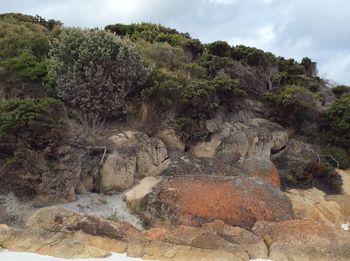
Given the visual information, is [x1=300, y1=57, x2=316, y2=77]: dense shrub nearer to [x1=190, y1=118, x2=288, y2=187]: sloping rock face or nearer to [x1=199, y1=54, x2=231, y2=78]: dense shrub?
[x1=199, y1=54, x2=231, y2=78]: dense shrub

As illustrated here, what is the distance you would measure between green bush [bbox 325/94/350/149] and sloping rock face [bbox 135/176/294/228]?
7.31 meters

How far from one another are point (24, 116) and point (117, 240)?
14.4 ft

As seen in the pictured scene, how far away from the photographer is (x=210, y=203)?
44.2 ft

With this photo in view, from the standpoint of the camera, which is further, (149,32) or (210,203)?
(149,32)

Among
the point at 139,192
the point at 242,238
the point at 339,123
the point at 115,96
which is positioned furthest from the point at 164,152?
the point at 339,123

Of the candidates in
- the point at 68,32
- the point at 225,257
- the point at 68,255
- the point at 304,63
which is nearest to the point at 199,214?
the point at 225,257

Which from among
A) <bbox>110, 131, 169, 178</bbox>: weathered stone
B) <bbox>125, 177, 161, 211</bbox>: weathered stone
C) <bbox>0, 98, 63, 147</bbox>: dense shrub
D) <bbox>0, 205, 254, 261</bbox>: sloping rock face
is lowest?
<bbox>0, 205, 254, 261</bbox>: sloping rock face

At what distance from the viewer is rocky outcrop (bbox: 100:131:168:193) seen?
14858 millimetres

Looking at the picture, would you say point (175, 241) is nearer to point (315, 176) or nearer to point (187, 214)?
point (187, 214)

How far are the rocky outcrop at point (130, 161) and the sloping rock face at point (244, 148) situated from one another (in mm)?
1670

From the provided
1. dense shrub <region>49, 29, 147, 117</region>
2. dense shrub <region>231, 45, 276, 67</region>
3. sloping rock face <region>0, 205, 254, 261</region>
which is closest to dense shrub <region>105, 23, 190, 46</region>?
dense shrub <region>231, 45, 276, 67</region>

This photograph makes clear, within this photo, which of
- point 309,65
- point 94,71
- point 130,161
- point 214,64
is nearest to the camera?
point 130,161

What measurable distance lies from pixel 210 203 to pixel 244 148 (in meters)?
4.92

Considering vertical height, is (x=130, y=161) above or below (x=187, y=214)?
above
